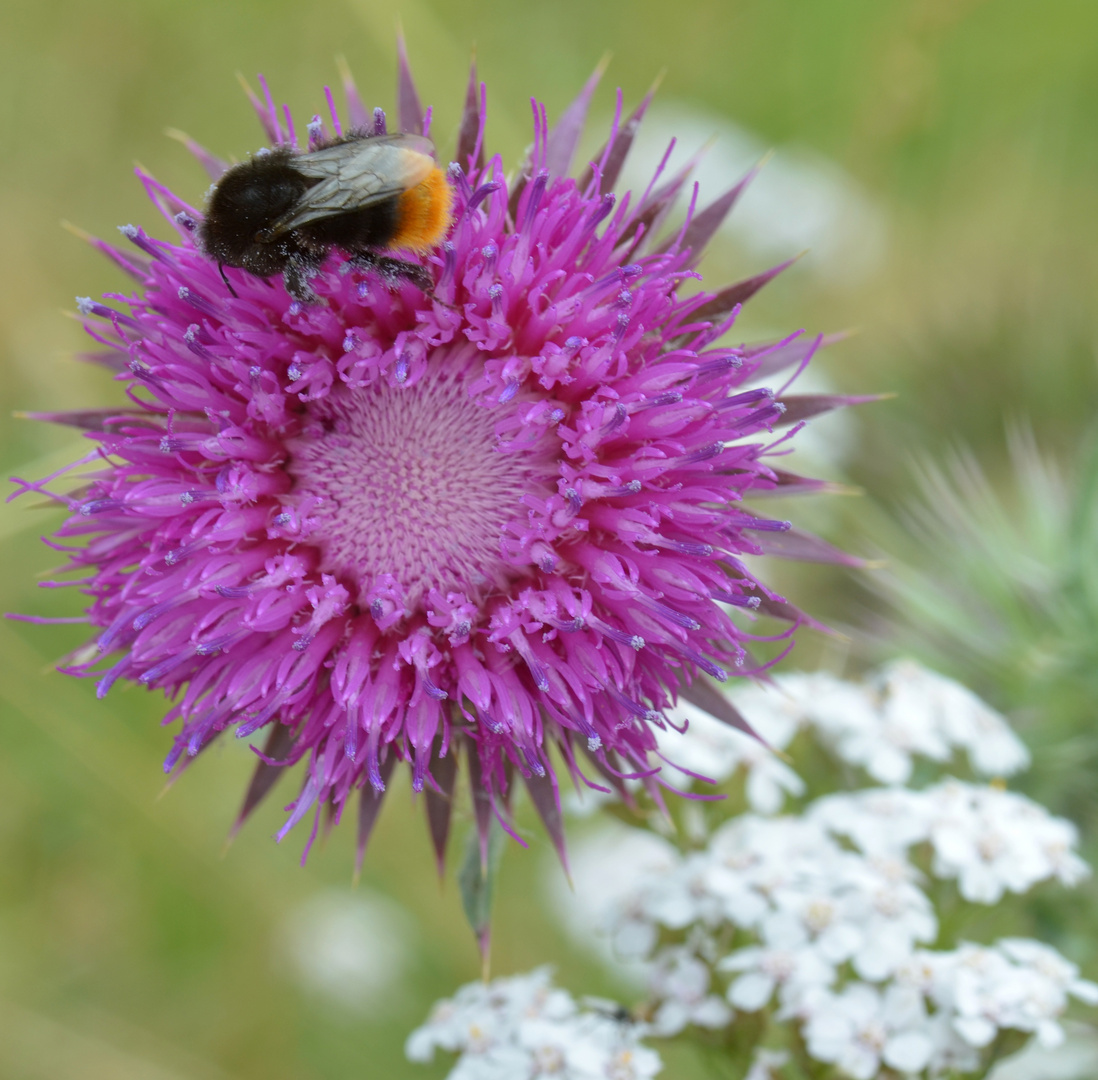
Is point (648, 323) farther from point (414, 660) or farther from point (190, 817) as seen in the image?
point (190, 817)

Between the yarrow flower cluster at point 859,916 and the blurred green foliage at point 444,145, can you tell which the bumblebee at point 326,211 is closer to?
the yarrow flower cluster at point 859,916

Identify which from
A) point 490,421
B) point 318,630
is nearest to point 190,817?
point 318,630

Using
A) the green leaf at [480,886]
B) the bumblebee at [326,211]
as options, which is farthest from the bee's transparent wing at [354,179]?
the green leaf at [480,886]

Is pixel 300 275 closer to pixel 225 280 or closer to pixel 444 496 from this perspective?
pixel 225 280

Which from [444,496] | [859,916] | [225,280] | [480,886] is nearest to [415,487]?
[444,496]

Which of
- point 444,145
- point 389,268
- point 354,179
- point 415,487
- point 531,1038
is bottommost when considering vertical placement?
point 531,1038

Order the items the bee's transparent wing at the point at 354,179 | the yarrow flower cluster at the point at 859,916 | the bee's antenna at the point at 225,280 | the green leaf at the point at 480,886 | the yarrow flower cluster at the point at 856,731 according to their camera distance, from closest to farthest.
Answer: the bee's transparent wing at the point at 354,179
the bee's antenna at the point at 225,280
the yarrow flower cluster at the point at 859,916
the green leaf at the point at 480,886
the yarrow flower cluster at the point at 856,731
